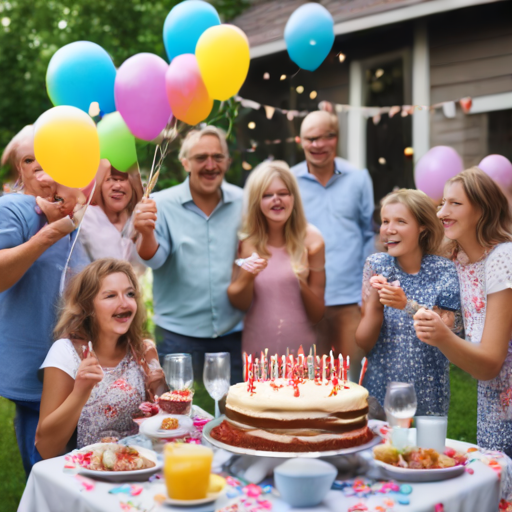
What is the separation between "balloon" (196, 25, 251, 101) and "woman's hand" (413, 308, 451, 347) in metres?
1.47

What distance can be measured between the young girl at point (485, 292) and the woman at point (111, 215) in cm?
152

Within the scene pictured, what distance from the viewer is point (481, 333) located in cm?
243

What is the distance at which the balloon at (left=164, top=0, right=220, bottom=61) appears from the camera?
3.00 m

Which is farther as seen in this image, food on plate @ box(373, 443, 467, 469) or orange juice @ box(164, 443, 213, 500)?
food on plate @ box(373, 443, 467, 469)

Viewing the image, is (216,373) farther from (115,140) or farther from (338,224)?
(338,224)

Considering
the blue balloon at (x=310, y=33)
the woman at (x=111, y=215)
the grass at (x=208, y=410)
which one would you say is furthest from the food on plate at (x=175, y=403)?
the grass at (x=208, y=410)

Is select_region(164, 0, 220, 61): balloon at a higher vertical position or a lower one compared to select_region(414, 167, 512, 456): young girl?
higher

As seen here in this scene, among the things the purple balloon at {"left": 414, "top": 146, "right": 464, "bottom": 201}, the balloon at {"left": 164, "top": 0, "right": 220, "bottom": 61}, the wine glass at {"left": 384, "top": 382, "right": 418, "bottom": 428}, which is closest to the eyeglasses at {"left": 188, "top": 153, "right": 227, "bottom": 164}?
→ the balloon at {"left": 164, "top": 0, "right": 220, "bottom": 61}

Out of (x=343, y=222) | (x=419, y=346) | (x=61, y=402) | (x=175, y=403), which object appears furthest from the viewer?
(x=343, y=222)

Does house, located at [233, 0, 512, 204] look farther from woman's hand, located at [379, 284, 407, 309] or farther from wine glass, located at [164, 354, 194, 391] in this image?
wine glass, located at [164, 354, 194, 391]

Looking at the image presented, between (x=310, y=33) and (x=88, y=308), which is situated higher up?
(x=310, y=33)

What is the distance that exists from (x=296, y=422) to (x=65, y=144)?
147cm

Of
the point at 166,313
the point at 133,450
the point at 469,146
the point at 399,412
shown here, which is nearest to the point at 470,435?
the point at 469,146

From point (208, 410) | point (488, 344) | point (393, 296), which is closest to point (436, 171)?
point (393, 296)
